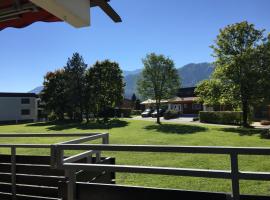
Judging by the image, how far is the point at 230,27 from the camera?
36.8 metres

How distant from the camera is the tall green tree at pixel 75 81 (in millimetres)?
51688

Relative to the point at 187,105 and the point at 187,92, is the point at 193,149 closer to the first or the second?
the point at 187,105

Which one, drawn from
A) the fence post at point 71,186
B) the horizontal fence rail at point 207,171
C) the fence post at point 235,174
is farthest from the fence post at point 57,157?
the fence post at point 235,174

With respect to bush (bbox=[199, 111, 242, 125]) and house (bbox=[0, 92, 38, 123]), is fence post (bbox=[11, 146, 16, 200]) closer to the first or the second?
bush (bbox=[199, 111, 242, 125])

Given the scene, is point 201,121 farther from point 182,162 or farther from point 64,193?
point 64,193

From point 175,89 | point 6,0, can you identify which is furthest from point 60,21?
point 175,89

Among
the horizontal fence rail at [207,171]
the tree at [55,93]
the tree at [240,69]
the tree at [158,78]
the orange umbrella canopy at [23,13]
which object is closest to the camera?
the horizontal fence rail at [207,171]

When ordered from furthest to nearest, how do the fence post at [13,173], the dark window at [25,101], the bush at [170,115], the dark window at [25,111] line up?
Result: the dark window at [25,101] < the dark window at [25,111] < the bush at [170,115] < the fence post at [13,173]

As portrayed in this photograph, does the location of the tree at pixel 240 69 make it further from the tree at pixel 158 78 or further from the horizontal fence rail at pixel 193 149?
the horizontal fence rail at pixel 193 149

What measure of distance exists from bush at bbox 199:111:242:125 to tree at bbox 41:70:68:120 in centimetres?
2345

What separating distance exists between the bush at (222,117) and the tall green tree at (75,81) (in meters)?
19.1

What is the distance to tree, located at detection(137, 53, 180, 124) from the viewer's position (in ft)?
148

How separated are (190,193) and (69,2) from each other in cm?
285

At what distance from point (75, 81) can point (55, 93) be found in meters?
7.04
